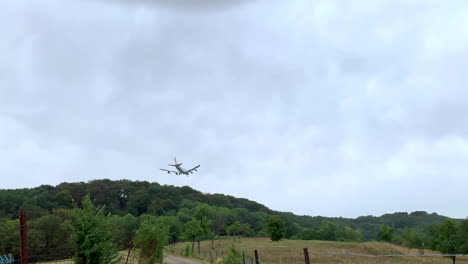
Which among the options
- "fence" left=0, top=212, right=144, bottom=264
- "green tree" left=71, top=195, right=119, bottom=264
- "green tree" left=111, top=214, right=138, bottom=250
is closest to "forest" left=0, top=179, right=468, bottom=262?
"green tree" left=111, top=214, right=138, bottom=250

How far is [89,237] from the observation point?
18781 mm

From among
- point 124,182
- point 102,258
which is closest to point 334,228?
point 124,182

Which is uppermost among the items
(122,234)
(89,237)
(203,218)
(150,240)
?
(203,218)

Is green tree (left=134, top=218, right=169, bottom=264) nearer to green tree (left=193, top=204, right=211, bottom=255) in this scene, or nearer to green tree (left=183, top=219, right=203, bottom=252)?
green tree (left=183, top=219, right=203, bottom=252)

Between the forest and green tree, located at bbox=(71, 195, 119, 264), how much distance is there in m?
19.5

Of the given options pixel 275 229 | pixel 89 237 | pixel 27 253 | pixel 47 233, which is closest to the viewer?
pixel 89 237

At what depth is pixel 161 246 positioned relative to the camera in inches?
1364

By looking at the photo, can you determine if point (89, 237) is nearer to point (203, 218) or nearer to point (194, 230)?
point (194, 230)

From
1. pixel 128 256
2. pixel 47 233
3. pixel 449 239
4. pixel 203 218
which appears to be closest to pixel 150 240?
pixel 128 256

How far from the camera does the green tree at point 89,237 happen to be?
61.4 ft

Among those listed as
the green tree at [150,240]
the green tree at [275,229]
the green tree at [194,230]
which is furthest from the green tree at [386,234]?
the green tree at [150,240]

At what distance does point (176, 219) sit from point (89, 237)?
10246 centimetres

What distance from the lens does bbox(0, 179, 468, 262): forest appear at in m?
60.1

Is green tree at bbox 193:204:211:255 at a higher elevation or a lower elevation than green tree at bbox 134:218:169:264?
higher
